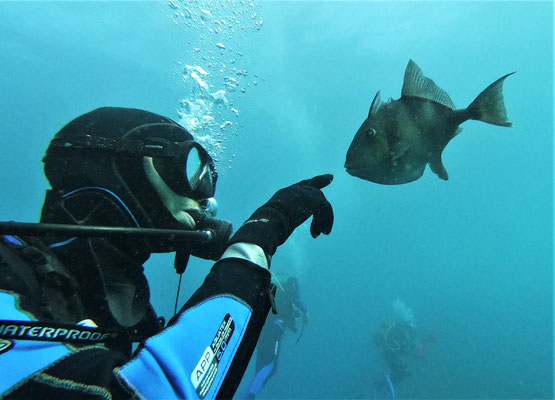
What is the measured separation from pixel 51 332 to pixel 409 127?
2.04 meters

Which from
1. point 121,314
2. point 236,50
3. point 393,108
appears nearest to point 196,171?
point 121,314

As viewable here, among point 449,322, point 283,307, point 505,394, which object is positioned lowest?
point 449,322

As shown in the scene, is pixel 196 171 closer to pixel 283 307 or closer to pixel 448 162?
pixel 283 307

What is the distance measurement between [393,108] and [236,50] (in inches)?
667

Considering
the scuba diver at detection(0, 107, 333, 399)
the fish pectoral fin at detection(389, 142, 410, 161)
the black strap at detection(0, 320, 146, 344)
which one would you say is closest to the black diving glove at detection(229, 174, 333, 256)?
the scuba diver at detection(0, 107, 333, 399)

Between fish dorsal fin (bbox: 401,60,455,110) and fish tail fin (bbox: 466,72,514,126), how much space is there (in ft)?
0.58

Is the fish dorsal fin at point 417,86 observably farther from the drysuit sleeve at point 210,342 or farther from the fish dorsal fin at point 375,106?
the drysuit sleeve at point 210,342

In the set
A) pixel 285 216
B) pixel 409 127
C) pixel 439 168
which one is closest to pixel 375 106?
pixel 409 127

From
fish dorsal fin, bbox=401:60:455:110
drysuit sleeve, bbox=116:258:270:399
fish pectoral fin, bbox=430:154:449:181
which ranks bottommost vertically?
drysuit sleeve, bbox=116:258:270:399

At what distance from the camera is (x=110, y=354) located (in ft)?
2.89

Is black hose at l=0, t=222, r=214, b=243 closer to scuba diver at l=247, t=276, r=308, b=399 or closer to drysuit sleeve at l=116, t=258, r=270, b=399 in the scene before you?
drysuit sleeve at l=116, t=258, r=270, b=399

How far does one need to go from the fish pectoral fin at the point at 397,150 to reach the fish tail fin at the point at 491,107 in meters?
0.54

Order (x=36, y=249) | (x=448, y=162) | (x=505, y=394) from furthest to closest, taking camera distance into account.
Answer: (x=448, y=162) → (x=505, y=394) → (x=36, y=249)

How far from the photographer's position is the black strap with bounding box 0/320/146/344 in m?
0.73
